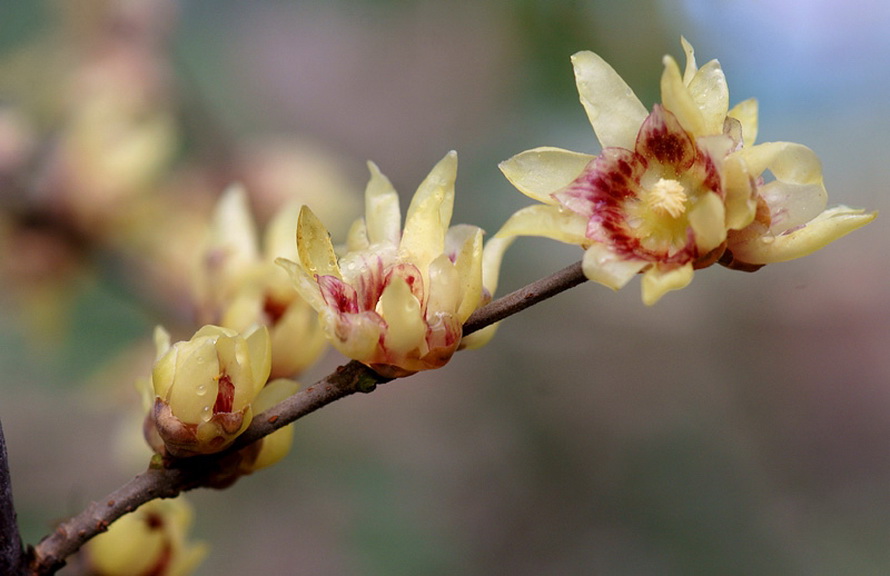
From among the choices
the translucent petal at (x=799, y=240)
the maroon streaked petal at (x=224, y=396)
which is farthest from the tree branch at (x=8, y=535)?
the translucent petal at (x=799, y=240)

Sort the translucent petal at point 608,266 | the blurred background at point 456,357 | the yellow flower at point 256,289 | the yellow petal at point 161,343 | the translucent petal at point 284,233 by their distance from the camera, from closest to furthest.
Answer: the translucent petal at point 608,266 → the yellow petal at point 161,343 → the yellow flower at point 256,289 → the translucent petal at point 284,233 → the blurred background at point 456,357

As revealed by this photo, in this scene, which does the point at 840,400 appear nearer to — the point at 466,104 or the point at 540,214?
the point at 466,104

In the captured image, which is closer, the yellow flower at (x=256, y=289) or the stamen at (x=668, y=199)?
the stamen at (x=668, y=199)

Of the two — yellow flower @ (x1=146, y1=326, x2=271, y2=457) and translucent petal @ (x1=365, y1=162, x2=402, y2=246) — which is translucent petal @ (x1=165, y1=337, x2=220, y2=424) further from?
translucent petal @ (x1=365, y1=162, x2=402, y2=246)

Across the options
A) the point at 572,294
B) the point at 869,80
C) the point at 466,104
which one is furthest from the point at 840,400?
the point at 466,104

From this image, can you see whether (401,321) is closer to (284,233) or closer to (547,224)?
(547,224)

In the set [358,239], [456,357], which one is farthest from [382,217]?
[456,357]

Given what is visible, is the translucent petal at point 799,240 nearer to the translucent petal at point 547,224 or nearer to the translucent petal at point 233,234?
the translucent petal at point 547,224
